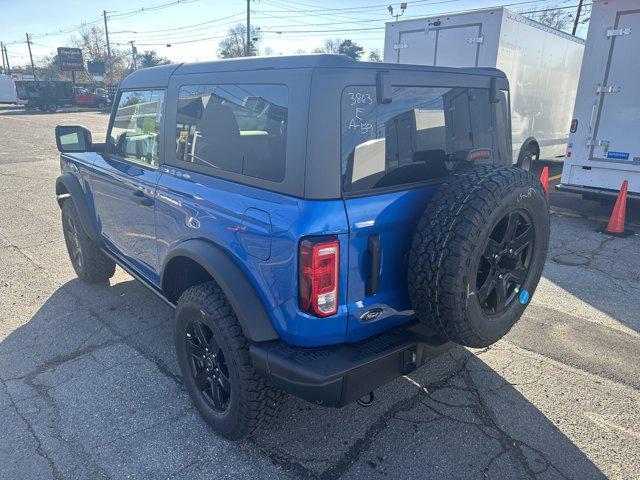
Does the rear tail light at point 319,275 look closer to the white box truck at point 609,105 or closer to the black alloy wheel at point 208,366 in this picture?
the black alloy wheel at point 208,366

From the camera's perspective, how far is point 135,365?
3254 mm

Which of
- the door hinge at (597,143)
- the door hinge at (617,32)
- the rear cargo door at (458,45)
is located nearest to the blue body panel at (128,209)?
the door hinge at (597,143)

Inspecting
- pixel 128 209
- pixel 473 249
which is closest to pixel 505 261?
pixel 473 249

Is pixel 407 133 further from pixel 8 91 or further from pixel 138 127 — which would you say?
pixel 8 91

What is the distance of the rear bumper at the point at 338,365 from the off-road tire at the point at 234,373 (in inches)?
5.3

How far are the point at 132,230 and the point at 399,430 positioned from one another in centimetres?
230

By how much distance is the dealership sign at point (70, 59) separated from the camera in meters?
54.4

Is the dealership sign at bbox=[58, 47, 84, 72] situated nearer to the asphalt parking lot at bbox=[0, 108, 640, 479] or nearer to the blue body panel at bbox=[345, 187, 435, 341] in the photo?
the asphalt parking lot at bbox=[0, 108, 640, 479]

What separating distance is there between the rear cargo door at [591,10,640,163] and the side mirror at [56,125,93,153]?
6.72 metres

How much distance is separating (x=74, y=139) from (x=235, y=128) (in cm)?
224

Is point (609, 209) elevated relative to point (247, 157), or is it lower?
lower

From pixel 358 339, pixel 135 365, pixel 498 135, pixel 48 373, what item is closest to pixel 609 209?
pixel 498 135

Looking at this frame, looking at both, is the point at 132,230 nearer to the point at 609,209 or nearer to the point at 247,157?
the point at 247,157

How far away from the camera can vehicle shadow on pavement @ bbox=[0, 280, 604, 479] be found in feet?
7.78
